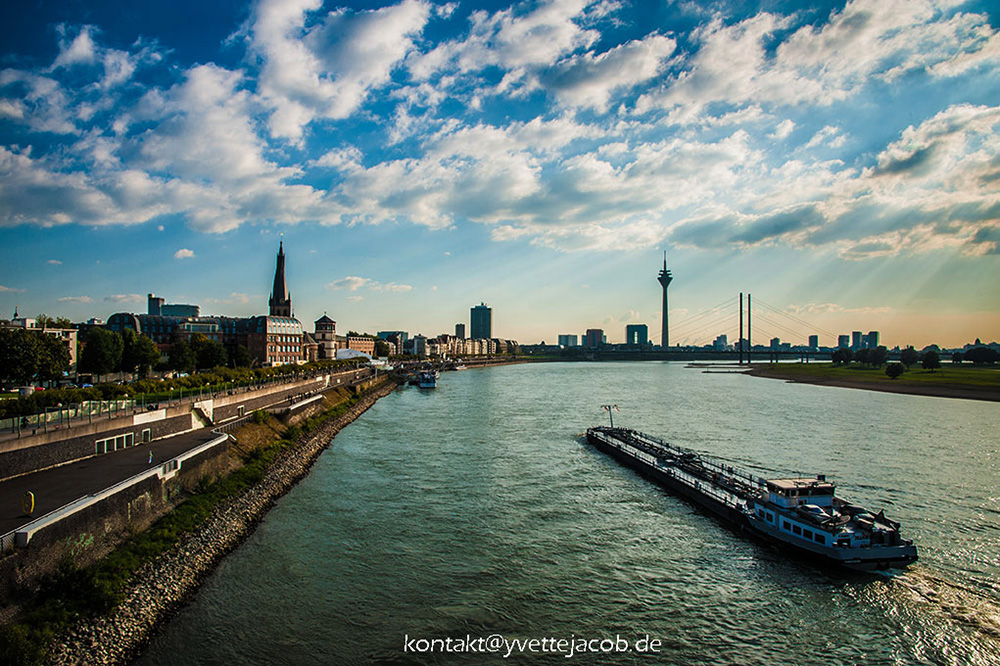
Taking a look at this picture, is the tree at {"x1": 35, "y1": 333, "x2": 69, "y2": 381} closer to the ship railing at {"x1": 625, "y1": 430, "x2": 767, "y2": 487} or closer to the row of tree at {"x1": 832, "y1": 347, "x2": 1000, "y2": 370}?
the ship railing at {"x1": 625, "y1": 430, "x2": 767, "y2": 487}

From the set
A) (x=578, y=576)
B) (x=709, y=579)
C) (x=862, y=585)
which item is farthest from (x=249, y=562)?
(x=862, y=585)

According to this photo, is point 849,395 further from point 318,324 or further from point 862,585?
point 318,324

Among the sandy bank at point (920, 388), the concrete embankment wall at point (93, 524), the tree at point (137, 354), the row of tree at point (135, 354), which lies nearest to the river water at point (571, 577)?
the concrete embankment wall at point (93, 524)

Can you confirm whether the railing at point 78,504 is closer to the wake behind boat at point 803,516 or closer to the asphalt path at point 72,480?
the asphalt path at point 72,480

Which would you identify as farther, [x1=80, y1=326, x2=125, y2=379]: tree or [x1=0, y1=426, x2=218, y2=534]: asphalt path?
[x1=80, y1=326, x2=125, y2=379]: tree

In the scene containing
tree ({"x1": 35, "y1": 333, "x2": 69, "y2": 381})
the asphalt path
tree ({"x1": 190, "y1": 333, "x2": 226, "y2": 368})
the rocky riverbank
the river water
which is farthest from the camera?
tree ({"x1": 190, "y1": 333, "x2": 226, "y2": 368})

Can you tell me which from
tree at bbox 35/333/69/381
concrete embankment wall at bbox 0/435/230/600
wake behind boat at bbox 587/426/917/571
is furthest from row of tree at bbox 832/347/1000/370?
tree at bbox 35/333/69/381

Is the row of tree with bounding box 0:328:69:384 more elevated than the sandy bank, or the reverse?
the row of tree with bounding box 0:328:69:384
